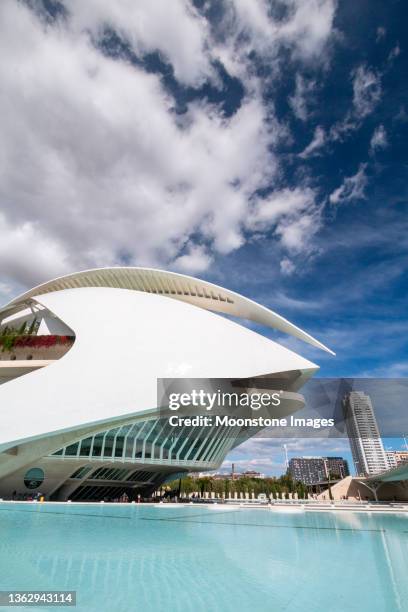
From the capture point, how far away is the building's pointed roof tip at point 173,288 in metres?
22.5

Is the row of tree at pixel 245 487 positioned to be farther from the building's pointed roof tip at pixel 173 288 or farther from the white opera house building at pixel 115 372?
the building's pointed roof tip at pixel 173 288

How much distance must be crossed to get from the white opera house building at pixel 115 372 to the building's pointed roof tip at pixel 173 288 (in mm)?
77

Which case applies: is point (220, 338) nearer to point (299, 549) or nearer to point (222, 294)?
point (222, 294)

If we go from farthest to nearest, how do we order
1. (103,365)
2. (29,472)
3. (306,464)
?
1. (306,464)
2. (29,472)
3. (103,365)

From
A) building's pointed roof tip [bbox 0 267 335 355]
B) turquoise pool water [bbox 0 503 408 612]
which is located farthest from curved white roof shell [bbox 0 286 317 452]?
turquoise pool water [bbox 0 503 408 612]

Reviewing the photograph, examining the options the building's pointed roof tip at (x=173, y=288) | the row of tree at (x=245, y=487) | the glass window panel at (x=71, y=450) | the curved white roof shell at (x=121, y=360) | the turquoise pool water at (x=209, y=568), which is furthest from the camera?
the row of tree at (x=245, y=487)

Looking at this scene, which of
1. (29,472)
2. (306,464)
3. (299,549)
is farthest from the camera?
(306,464)

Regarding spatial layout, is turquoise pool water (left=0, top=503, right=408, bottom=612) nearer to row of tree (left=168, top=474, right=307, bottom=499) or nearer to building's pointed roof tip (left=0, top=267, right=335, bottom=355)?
building's pointed roof tip (left=0, top=267, right=335, bottom=355)

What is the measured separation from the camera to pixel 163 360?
1795 centimetres

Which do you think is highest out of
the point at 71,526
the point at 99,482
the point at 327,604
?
the point at 99,482

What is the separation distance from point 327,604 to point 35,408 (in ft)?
44.4

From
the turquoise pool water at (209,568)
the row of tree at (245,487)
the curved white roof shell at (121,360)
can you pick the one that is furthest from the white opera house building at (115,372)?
the row of tree at (245,487)

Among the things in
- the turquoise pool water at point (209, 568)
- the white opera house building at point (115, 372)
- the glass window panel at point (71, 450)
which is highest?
the white opera house building at point (115, 372)

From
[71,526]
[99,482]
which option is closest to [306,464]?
[99,482]
